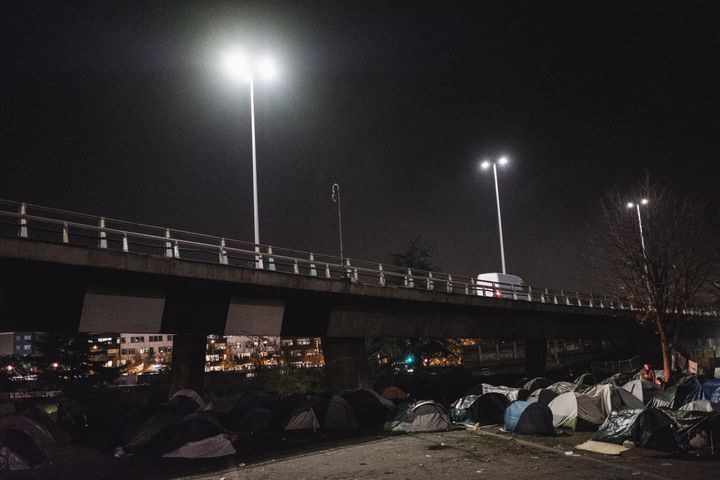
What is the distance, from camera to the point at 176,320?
19141mm

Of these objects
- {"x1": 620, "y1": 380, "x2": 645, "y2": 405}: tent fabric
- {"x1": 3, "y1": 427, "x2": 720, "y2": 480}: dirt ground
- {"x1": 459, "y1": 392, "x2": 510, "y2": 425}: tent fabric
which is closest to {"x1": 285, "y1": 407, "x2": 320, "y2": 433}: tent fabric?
{"x1": 3, "y1": 427, "x2": 720, "y2": 480}: dirt ground

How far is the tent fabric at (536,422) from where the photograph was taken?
17.9 m

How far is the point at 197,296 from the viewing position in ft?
64.5

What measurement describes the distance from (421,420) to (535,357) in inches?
890

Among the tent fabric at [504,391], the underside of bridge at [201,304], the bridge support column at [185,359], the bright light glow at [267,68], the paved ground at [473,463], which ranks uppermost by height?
the bright light glow at [267,68]

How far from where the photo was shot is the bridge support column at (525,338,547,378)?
3944 cm

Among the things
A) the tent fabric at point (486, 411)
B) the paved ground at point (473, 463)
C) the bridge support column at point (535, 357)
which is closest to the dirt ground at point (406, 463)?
the paved ground at point (473, 463)

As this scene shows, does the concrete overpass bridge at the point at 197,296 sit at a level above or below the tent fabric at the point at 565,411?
above

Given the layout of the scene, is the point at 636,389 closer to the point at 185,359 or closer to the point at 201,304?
the point at 201,304

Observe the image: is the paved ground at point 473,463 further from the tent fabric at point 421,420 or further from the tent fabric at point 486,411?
the tent fabric at point 486,411

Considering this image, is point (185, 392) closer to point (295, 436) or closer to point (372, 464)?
point (295, 436)

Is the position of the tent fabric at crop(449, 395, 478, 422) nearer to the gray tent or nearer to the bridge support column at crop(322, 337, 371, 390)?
the gray tent

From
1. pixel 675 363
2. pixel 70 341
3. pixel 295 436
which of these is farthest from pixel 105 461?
pixel 675 363

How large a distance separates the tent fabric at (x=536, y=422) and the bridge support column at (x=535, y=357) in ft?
72.8
